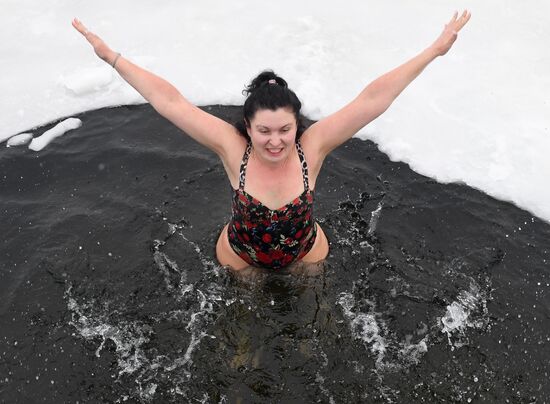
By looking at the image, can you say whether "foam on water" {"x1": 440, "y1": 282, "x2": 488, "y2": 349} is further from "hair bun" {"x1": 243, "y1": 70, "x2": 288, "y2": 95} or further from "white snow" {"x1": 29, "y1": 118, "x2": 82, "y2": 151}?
"white snow" {"x1": 29, "y1": 118, "x2": 82, "y2": 151}

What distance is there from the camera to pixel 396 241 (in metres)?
4.30

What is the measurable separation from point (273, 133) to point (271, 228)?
619 mm

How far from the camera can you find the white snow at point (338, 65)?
204 inches

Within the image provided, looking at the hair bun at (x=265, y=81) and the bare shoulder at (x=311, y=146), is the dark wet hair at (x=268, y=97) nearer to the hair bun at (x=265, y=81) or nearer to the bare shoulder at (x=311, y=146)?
the hair bun at (x=265, y=81)

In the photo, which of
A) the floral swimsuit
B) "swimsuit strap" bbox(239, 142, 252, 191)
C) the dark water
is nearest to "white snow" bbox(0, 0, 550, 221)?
the dark water

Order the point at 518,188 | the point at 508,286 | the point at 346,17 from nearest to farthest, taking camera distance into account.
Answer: the point at 508,286 < the point at 518,188 < the point at 346,17

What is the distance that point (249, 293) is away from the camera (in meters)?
3.81

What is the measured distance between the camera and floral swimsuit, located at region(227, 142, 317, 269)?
10.0ft

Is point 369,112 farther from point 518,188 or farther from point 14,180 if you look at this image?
point 14,180

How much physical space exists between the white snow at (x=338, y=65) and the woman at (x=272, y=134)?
2.11 metres

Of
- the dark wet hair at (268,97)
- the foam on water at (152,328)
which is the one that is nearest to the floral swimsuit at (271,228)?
the dark wet hair at (268,97)

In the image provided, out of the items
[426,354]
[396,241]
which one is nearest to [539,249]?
[396,241]

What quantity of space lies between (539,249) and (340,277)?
5.28ft

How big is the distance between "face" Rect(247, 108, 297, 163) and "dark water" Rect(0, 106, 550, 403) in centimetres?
118
